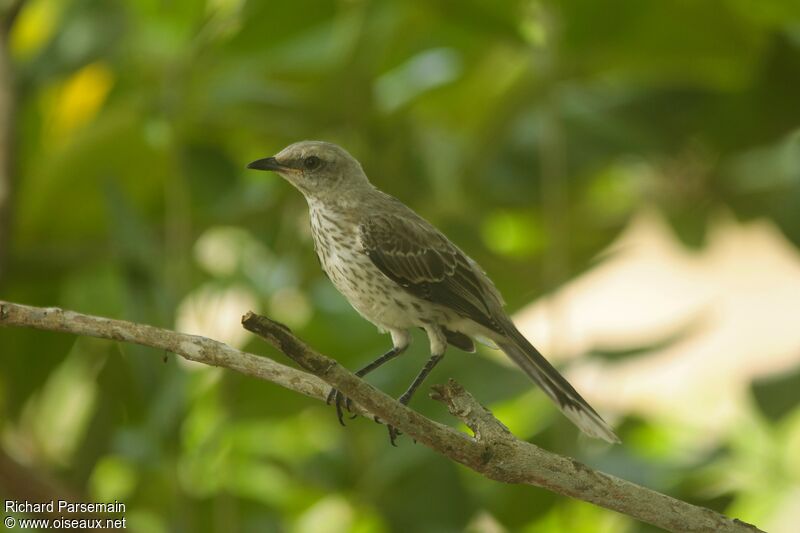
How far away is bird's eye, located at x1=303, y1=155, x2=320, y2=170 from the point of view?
645 millimetres

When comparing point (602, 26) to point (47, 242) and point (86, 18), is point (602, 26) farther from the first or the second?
point (47, 242)

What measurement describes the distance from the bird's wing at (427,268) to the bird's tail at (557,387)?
3 centimetres

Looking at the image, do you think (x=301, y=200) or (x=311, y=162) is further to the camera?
(x=301, y=200)

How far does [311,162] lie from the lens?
65 cm

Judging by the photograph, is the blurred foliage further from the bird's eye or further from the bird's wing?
the bird's eye

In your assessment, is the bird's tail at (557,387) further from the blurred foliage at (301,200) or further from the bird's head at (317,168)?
the blurred foliage at (301,200)

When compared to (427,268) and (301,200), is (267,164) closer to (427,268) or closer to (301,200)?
(427,268)

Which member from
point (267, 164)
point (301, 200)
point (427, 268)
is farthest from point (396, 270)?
point (301, 200)

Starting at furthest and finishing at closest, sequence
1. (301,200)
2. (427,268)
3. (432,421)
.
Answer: (301,200), (427,268), (432,421)

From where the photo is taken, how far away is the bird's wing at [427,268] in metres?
0.70

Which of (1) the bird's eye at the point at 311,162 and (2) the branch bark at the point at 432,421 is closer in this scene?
(2) the branch bark at the point at 432,421

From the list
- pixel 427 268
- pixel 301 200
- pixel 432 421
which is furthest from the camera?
A: pixel 301 200

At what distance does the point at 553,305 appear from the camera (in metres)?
0.98

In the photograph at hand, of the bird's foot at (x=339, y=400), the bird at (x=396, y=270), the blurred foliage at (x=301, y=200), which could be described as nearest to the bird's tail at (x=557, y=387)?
the bird at (x=396, y=270)
